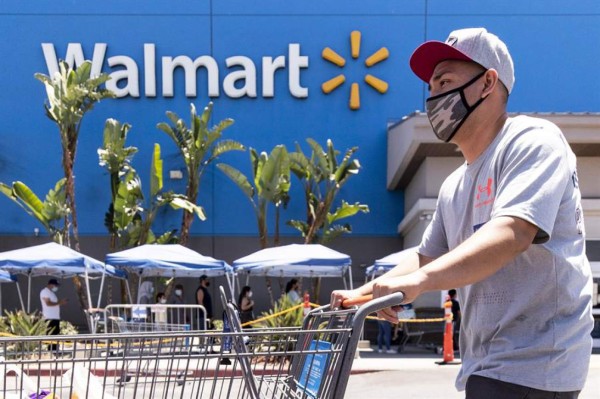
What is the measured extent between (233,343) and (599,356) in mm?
13793

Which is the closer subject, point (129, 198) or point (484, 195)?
point (484, 195)

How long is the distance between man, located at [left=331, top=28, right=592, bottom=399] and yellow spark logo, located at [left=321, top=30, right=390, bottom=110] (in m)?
18.8

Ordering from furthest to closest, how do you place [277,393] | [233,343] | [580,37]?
1. [580,37]
2. [277,393]
3. [233,343]

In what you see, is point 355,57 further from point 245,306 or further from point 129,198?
point 245,306

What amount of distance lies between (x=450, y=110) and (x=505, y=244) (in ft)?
1.85

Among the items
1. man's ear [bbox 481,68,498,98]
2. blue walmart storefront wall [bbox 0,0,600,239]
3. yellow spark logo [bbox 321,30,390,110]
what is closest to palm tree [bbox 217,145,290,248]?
blue walmart storefront wall [bbox 0,0,600,239]

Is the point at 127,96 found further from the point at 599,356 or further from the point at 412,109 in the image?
the point at 599,356

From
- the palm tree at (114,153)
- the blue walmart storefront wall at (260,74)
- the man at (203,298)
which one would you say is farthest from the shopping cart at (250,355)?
the blue walmart storefront wall at (260,74)

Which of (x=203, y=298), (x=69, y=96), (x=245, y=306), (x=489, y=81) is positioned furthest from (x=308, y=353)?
(x=69, y=96)

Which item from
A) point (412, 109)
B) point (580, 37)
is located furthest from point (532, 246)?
point (580, 37)

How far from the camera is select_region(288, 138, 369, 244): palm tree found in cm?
1912

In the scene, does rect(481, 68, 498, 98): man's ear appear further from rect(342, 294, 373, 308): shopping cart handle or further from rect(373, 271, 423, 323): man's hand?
rect(342, 294, 373, 308): shopping cart handle

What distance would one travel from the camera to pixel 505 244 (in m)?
2.04

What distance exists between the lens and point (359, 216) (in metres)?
21.5
